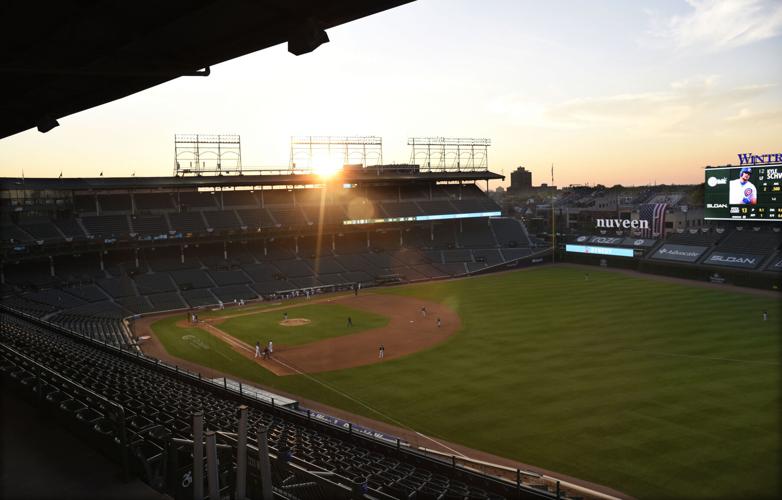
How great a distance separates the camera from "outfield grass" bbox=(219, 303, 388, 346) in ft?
135

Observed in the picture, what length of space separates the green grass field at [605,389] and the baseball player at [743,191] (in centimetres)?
1459

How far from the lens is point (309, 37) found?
7059mm

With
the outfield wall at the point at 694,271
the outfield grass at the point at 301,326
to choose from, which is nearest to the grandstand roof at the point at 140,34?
the outfield grass at the point at 301,326

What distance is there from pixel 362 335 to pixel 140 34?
3486 centimetres

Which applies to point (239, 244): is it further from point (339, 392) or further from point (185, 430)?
point (185, 430)

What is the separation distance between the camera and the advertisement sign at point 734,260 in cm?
5741

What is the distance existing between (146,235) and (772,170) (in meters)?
70.1

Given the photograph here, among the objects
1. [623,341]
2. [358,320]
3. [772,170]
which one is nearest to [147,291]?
[358,320]

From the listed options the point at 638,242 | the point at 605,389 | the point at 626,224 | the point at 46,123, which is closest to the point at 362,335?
the point at 605,389

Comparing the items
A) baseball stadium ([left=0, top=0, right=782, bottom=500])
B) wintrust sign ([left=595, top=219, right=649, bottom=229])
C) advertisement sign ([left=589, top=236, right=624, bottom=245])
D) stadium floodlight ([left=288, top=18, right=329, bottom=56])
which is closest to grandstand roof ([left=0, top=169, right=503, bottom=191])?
baseball stadium ([left=0, top=0, right=782, bottom=500])

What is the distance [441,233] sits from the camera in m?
88.6

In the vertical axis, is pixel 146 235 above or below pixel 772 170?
below

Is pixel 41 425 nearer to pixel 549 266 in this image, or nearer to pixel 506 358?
pixel 506 358

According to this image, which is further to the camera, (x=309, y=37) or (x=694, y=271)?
(x=694, y=271)
